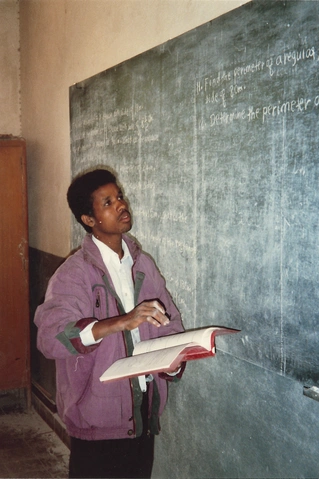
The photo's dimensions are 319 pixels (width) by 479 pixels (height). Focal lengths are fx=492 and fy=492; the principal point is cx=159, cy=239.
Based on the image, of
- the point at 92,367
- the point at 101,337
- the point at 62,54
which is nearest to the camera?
the point at 101,337

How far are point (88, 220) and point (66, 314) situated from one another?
475 mm

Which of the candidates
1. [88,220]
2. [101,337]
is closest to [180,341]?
[101,337]

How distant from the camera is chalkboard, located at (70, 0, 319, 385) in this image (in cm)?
172

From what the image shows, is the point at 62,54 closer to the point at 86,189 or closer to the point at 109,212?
the point at 86,189

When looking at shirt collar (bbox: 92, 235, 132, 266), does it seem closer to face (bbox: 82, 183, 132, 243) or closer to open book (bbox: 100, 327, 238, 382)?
face (bbox: 82, 183, 132, 243)

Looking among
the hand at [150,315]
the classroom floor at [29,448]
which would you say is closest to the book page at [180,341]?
the hand at [150,315]

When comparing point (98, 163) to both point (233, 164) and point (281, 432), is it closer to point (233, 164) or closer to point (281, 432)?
point (233, 164)

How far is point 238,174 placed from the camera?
2027 mm

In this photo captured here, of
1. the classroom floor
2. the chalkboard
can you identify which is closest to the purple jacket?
the chalkboard

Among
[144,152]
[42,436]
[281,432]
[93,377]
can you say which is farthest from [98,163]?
[42,436]

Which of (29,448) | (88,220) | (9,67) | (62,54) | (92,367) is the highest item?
(9,67)

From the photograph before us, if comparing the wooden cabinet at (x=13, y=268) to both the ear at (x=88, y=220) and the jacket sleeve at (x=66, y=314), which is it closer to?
the ear at (x=88, y=220)

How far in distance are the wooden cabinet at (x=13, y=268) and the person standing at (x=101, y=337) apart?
2.38 metres

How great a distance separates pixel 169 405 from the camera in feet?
8.66
